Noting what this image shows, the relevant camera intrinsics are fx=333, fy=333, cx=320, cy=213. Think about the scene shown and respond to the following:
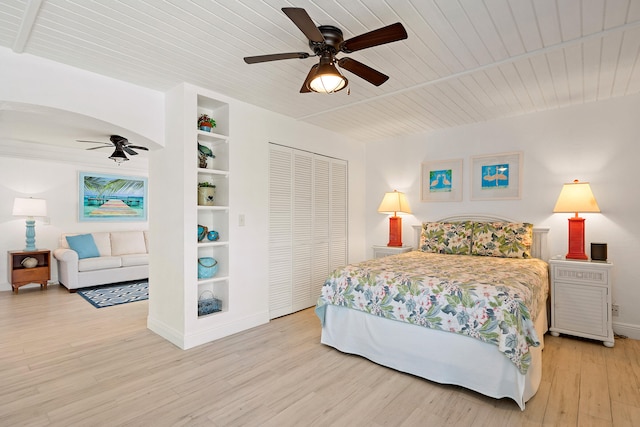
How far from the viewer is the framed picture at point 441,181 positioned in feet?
14.8

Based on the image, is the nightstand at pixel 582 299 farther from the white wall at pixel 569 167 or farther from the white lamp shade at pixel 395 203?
the white lamp shade at pixel 395 203

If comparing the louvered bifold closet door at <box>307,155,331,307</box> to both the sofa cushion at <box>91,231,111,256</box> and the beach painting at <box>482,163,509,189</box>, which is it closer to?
the beach painting at <box>482,163,509,189</box>

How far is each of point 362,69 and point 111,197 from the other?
619 centimetres

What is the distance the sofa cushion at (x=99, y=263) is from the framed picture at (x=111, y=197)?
1119 millimetres

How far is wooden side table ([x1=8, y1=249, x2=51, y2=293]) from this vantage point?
17.3ft

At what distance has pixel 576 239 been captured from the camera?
3.45 meters

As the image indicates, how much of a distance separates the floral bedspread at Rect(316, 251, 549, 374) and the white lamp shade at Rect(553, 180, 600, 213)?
0.67 m

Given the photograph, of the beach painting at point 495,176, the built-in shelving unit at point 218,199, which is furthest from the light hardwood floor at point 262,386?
the beach painting at point 495,176

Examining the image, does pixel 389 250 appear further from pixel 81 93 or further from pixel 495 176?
pixel 81 93

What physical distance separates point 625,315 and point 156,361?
4559 mm

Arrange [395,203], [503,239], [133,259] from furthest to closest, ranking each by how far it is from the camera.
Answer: [133,259], [395,203], [503,239]

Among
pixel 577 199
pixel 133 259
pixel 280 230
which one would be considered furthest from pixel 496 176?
pixel 133 259

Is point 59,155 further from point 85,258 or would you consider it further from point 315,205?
point 315,205

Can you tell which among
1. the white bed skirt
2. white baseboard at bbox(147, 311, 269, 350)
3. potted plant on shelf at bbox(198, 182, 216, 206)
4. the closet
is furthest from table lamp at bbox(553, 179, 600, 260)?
potted plant on shelf at bbox(198, 182, 216, 206)
